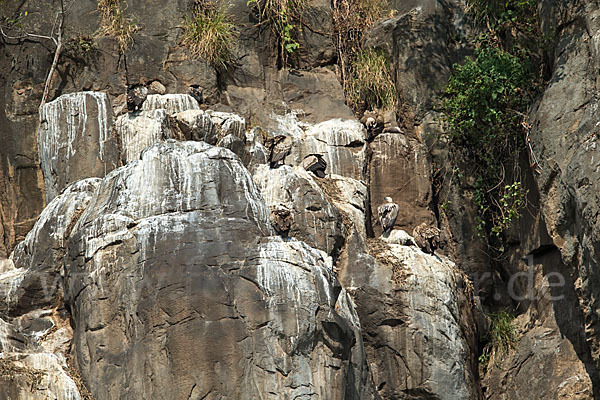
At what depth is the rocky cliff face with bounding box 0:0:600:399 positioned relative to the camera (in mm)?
10688

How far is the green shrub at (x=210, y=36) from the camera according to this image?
1558 cm

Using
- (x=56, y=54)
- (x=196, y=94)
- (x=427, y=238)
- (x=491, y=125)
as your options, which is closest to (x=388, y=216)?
(x=427, y=238)

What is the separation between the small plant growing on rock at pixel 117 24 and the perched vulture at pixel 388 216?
4.67m

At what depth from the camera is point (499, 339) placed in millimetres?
13680

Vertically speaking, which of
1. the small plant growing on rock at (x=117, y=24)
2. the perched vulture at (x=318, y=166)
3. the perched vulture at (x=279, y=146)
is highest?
the small plant growing on rock at (x=117, y=24)

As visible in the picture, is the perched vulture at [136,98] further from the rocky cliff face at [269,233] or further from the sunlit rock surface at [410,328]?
the sunlit rock surface at [410,328]

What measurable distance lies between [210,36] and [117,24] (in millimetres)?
1422

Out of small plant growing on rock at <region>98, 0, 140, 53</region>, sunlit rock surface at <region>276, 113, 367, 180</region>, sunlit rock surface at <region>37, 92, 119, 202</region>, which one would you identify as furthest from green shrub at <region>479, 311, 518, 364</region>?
small plant growing on rock at <region>98, 0, 140, 53</region>

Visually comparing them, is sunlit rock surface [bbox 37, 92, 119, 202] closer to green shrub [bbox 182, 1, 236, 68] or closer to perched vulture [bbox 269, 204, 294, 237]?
green shrub [bbox 182, 1, 236, 68]

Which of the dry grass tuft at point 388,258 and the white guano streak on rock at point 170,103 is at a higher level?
the white guano streak on rock at point 170,103

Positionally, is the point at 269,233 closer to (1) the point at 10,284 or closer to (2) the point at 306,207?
(2) the point at 306,207

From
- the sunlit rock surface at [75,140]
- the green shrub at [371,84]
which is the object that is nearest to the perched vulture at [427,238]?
the green shrub at [371,84]

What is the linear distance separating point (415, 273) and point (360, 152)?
269 centimetres

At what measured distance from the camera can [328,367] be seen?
424 inches
